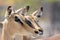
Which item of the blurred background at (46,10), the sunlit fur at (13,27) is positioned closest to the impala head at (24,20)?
the sunlit fur at (13,27)

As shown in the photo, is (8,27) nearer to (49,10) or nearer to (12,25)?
(12,25)

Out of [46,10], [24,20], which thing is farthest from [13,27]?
[46,10]

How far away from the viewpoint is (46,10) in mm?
8594

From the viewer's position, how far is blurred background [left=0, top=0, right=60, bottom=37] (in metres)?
7.21

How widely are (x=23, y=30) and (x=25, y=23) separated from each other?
113 mm

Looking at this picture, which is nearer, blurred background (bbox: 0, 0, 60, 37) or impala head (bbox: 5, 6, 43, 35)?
impala head (bbox: 5, 6, 43, 35)

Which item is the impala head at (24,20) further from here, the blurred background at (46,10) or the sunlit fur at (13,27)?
the blurred background at (46,10)

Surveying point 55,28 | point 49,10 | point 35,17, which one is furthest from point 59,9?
point 35,17

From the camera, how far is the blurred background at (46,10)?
721cm

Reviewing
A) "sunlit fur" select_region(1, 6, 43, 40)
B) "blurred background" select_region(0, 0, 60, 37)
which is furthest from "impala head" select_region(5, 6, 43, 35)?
"blurred background" select_region(0, 0, 60, 37)

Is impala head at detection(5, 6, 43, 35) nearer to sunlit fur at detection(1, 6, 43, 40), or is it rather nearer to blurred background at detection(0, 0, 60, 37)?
sunlit fur at detection(1, 6, 43, 40)

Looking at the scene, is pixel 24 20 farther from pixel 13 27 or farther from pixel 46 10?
pixel 46 10

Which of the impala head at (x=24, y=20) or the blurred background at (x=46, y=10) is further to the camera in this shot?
the blurred background at (x=46, y=10)

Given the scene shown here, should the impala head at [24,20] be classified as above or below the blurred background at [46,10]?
below
